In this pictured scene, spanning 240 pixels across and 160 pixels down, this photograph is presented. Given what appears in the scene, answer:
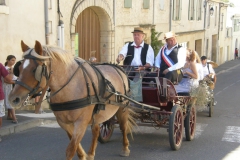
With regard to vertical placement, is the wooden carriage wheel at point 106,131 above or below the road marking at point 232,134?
above

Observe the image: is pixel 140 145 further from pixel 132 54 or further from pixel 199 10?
pixel 199 10

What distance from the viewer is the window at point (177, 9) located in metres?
23.0

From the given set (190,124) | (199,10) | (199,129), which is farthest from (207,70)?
(199,10)

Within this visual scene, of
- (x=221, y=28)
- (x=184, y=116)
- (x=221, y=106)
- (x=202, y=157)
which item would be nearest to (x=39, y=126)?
(x=184, y=116)

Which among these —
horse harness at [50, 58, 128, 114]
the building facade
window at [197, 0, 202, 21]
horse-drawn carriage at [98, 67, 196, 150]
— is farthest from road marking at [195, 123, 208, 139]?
window at [197, 0, 202, 21]

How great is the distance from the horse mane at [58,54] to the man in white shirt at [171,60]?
8.24ft

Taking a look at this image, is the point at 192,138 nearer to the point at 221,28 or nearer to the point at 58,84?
the point at 58,84

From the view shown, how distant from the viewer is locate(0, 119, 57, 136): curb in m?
7.82

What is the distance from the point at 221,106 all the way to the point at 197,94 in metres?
5.73

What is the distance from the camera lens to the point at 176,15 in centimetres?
2355

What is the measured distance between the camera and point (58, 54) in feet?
15.0

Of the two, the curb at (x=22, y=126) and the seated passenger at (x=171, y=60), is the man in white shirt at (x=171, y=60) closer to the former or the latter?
the seated passenger at (x=171, y=60)

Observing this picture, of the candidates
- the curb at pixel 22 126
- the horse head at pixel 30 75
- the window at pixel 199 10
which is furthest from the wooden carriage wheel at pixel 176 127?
the window at pixel 199 10

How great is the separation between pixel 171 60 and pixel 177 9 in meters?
17.4
